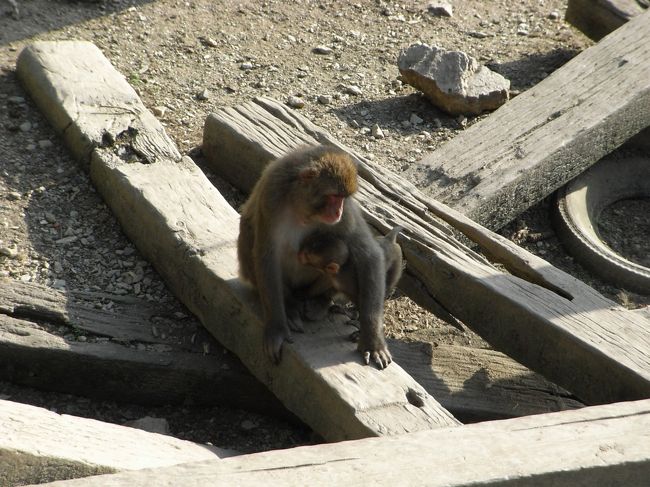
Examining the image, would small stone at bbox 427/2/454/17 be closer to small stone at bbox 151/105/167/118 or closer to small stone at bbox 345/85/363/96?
small stone at bbox 345/85/363/96

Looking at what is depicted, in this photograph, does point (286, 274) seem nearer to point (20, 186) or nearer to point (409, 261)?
point (409, 261)

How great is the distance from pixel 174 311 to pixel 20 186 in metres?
1.55

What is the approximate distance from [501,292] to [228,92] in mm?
3551

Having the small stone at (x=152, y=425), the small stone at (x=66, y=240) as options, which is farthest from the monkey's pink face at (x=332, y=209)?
the small stone at (x=66, y=240)

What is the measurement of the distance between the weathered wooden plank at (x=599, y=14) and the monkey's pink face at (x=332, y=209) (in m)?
4.65

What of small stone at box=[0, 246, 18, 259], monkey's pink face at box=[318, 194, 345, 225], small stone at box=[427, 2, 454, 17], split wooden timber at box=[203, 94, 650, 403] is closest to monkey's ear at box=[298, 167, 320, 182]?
monkey's pink face at box=[318, 194, 345, 225]

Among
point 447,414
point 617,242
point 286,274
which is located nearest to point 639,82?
point 617,242

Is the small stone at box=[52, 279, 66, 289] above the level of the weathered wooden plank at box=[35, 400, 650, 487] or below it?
below

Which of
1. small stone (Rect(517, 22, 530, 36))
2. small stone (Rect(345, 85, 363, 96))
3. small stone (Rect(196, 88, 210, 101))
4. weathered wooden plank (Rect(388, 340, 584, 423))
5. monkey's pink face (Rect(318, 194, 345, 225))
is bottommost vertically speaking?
weathered wooden plank (Rect(388, 340, 584, 423))

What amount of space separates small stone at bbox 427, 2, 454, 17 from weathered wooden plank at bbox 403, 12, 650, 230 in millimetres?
2231

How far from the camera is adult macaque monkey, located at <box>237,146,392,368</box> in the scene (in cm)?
477

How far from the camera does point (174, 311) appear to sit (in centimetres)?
540

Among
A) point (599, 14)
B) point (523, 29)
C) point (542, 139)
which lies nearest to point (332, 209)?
point (542, 139)

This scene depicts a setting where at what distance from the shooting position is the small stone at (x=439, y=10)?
9.23 m
